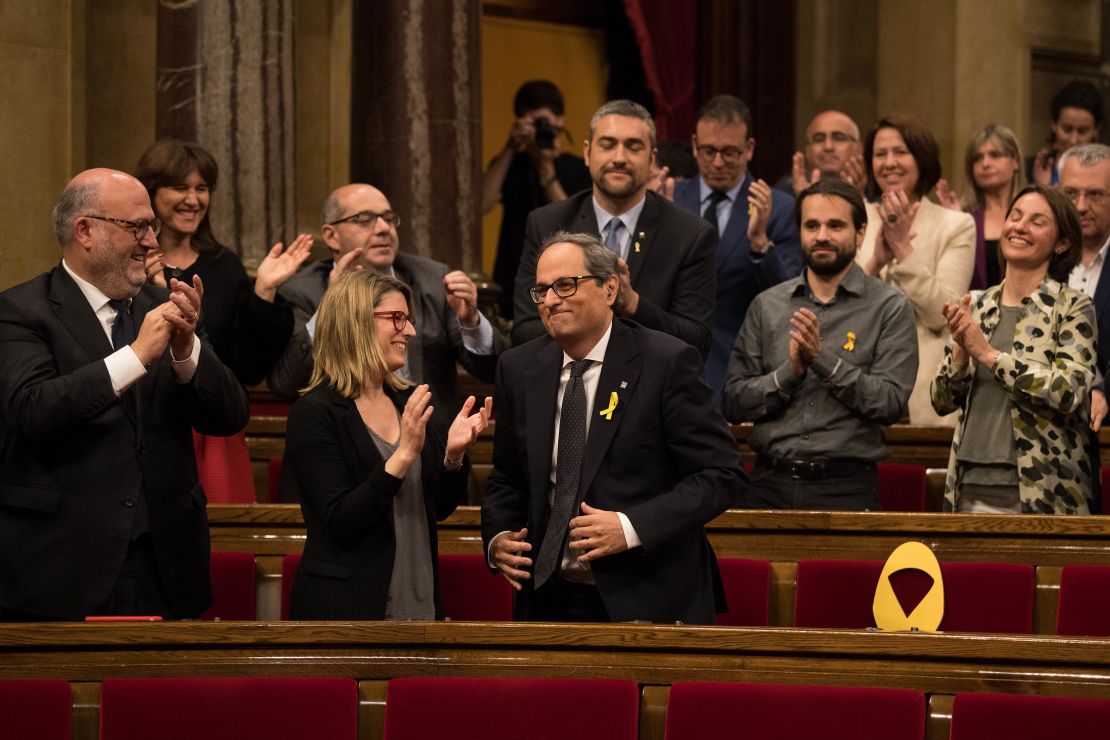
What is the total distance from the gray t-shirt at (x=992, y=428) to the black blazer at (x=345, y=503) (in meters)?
1.31

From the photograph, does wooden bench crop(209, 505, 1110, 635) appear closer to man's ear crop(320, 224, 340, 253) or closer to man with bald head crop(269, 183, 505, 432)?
man with bald head crop(269, 183, 505, 432)

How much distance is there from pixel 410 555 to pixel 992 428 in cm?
146

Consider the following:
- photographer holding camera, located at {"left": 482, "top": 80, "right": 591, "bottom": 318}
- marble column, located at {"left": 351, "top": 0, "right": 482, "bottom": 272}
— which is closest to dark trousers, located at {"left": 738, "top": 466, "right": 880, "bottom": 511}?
marble column, located at {"left": 351, "top": 0, "right": 482, "bottom": 272}

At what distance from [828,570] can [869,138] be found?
68.7 inches

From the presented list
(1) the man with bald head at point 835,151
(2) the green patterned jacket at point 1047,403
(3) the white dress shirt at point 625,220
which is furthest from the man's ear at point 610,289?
(1) the man with bald head at point 835,151

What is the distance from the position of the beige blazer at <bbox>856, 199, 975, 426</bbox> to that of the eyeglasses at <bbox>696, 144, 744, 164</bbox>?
470 mm

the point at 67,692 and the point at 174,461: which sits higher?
the point at 174,461

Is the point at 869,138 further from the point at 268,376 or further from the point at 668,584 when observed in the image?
the point at 668,584

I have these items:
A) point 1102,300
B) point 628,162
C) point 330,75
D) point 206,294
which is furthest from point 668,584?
point 330,75

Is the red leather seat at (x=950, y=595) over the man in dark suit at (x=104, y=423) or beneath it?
beneath

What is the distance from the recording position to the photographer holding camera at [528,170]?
6.11m

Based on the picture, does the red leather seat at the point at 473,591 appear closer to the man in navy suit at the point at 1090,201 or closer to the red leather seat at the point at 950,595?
the red leather seat at the point at 950,595

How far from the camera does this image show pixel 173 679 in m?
2.73

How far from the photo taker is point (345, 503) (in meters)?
3.18
